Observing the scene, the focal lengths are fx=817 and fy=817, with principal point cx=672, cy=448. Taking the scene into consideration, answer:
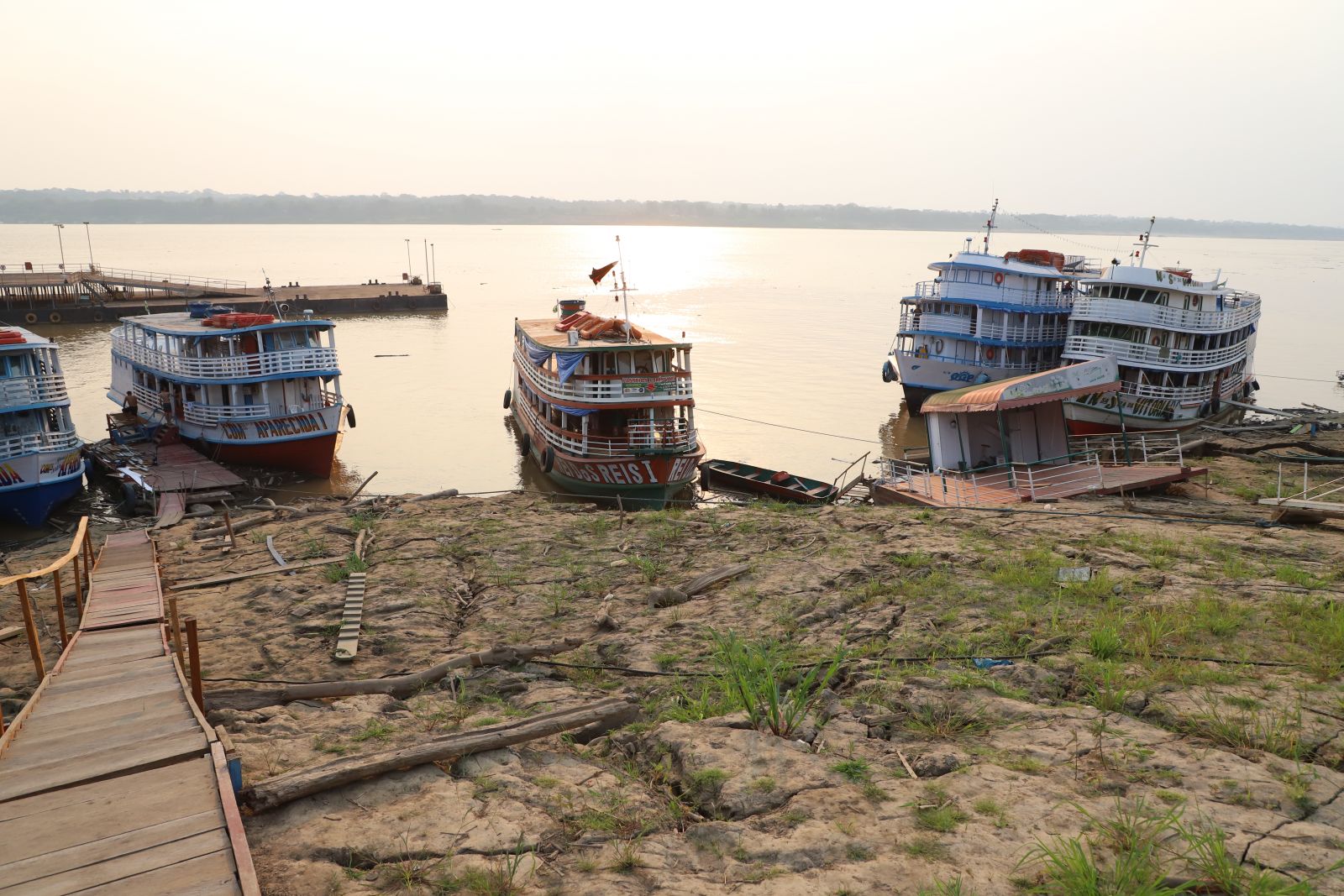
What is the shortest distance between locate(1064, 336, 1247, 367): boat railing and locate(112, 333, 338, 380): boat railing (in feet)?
91.3

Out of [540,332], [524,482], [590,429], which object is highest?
[540,332]

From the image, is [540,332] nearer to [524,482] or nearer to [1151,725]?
[524,482]

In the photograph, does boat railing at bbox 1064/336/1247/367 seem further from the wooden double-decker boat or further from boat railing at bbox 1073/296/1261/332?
the wooden double-decker boat

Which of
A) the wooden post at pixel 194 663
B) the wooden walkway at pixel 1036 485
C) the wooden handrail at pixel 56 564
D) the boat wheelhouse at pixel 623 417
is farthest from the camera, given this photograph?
the boat wheelhouse at pixel 623 417

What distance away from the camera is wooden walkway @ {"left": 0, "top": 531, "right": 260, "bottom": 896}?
186 inches

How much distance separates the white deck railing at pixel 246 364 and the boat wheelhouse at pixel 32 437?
389cm

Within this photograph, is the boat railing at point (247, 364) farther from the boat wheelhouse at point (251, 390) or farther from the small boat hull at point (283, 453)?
the small boat hull at point (283, 453)

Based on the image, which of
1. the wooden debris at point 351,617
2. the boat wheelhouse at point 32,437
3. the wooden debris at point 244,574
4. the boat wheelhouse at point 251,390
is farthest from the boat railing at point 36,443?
the wooden debris at point 351,617

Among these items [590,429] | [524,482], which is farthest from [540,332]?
[590,429]

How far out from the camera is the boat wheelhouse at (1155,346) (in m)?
30.0

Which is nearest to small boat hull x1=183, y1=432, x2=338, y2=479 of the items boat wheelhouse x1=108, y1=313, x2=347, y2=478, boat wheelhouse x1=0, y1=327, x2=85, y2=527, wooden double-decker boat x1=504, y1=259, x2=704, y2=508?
boat wheelhouse x1=108, y1=313, x2=347, y2=478

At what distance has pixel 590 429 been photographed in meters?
24.4

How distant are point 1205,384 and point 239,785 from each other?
35.0 m

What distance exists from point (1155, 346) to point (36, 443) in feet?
120
